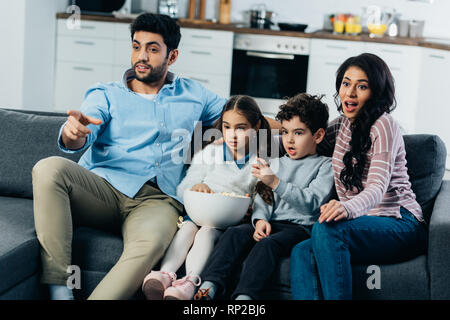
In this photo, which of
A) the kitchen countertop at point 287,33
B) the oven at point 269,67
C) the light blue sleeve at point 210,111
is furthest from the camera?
the oven at point 269,67

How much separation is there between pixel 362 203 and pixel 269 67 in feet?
11.2

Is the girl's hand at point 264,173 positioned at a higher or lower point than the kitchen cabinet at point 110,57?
lower

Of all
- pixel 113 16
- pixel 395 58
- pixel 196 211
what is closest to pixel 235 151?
pixel 196 211

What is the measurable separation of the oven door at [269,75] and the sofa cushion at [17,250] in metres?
3.26

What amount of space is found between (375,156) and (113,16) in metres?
3.91

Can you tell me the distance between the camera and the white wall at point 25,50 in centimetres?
484

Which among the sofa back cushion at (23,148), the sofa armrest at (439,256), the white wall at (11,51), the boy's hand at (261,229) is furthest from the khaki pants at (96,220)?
the white wall at (11,51)

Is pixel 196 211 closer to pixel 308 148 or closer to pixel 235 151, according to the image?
pixel 235 151

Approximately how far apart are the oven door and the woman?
9.83ft

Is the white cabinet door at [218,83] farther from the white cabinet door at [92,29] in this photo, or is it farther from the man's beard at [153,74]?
the man's beard at [153,74]

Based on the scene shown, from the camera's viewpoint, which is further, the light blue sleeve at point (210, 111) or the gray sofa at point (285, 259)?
the light blue sleeve at point (210, 111)

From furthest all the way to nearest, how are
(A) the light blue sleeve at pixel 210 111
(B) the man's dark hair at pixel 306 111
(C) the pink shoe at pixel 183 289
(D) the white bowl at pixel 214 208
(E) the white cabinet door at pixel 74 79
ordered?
1. (E) the white cabinet door at pixel 74 79
2. (A) the light blue sleeve at pixel 210 111
3. (B) the man's dark hair at pixel 306 111
4. (D) the white bowl at pixel 214 208
5. (C) the pink shoe at pixel 183 289

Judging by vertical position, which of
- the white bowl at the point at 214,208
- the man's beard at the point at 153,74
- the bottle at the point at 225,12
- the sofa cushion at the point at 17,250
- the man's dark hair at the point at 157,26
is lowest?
the sofa cushion at the point at 17,250
